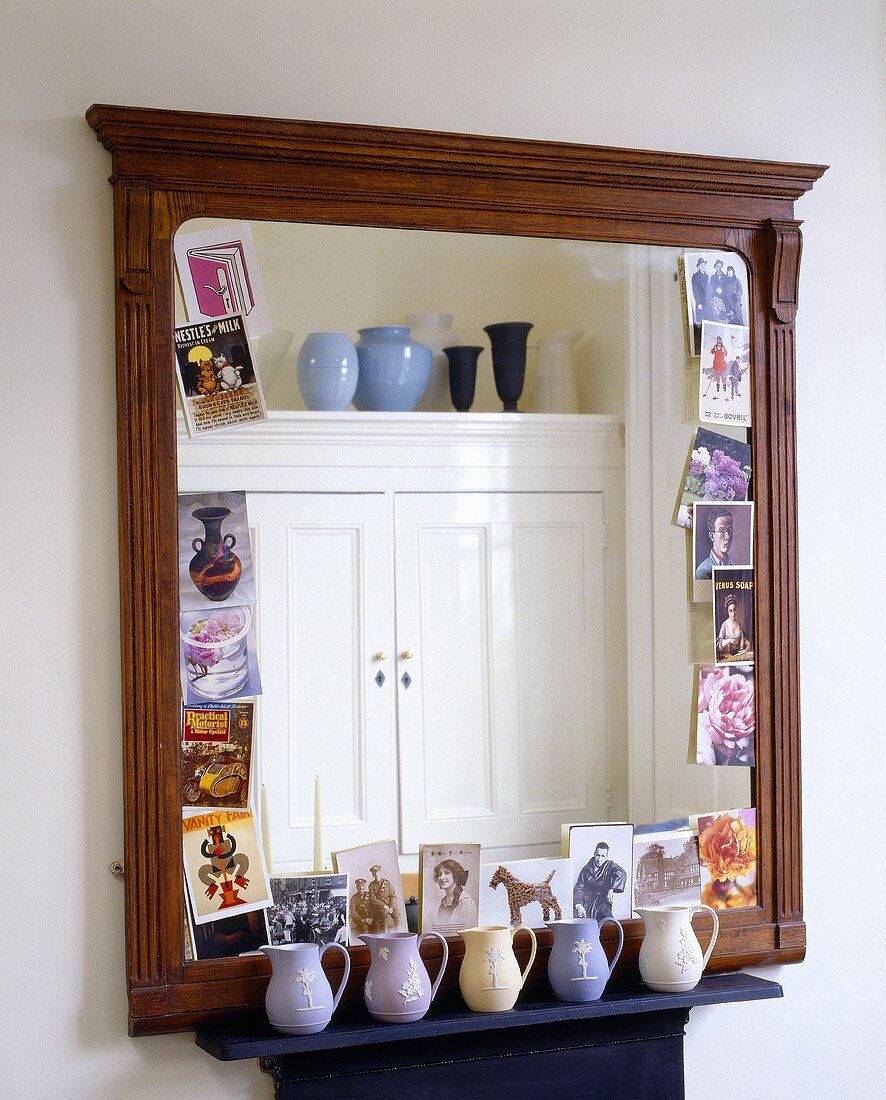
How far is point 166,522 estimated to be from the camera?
5.85ft

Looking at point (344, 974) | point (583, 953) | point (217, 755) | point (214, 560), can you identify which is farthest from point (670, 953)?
point (214, 560)

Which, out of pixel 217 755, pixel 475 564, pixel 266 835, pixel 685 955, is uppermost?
pixel 475 564

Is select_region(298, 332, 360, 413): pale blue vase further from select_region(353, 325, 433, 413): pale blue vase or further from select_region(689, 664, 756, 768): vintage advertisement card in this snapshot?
select_region(689, 664, 756, 768): vintage advertisement card

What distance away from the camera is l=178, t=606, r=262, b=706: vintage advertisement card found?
70.7 inches

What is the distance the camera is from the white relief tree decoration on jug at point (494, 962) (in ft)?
5.95

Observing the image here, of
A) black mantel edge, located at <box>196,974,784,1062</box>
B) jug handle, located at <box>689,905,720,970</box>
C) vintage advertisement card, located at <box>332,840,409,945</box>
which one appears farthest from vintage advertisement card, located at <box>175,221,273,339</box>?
jug handle, located at <box>689,905,720,970</box>

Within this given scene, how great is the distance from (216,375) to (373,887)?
78 cm

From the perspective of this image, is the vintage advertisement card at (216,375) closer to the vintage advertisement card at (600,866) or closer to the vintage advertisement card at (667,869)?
the vintage advertisement card at (600,866)

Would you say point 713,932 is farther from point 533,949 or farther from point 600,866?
point 533,949

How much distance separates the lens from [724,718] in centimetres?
205

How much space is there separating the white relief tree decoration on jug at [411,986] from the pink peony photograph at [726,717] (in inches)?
22.8

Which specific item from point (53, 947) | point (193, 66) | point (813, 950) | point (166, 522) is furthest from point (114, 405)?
point (813, 950)

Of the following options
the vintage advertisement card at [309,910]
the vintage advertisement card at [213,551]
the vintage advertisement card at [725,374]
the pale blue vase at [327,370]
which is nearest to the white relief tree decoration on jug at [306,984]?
the vintage advertisement card at [309,910]

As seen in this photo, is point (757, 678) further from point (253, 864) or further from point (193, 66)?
point (193, 66)
